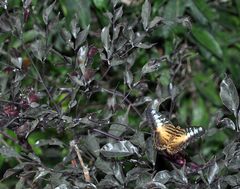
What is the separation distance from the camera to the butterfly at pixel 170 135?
97cm

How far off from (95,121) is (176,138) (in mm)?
162

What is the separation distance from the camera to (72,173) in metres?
1.05

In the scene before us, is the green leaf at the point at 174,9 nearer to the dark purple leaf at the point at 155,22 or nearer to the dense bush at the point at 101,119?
the dense bush at the point at 101,119

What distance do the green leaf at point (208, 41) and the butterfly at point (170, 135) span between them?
87cm

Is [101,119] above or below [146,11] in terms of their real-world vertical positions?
below

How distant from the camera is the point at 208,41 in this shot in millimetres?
1819

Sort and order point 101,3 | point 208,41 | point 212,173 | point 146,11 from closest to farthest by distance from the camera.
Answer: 1. point 212,173
2. point 146,11
3. point 101,3
4. point 208,41

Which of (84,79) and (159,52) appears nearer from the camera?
(84,79)

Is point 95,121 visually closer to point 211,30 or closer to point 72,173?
point 72,173

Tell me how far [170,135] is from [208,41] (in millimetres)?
904

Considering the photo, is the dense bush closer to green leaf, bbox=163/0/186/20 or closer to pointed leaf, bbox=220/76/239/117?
pointed leaf, bbox=220/76/239/117

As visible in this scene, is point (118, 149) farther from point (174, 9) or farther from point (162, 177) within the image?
point (174, 9)

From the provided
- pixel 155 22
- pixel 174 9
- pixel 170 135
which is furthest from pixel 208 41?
pixel 170 135

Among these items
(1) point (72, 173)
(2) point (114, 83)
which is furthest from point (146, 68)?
(2) point (114, 83)
